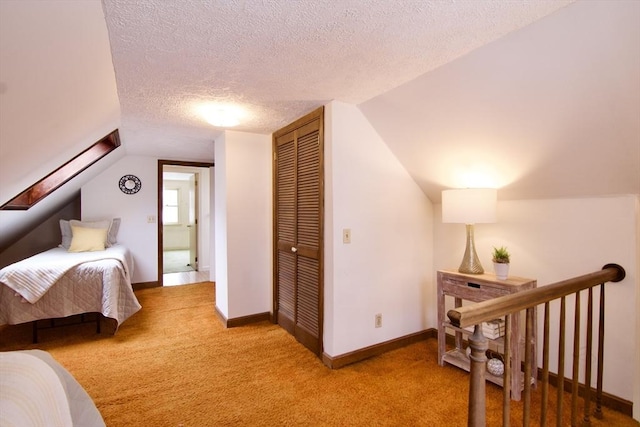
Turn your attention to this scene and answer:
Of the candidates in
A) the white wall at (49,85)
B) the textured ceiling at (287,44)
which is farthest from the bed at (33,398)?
the textured ceiling at (287,44)

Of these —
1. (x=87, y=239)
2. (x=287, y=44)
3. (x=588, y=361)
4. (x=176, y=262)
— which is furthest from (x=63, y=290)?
(x=176, y=262)

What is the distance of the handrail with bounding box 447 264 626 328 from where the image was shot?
1084 millimetres

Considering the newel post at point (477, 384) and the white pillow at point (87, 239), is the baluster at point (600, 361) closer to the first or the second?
the newel post at point (477, 384)

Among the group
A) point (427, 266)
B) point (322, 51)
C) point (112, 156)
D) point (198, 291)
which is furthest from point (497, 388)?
point (112, 156)

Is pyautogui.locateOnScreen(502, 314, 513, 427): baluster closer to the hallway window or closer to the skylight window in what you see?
the skylight window

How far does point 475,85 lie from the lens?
1855 millimetres

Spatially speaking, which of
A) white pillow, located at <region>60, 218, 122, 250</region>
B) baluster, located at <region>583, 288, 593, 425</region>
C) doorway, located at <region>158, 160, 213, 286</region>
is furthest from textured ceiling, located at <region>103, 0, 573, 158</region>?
doorway, located at <region>158, 160, 213, 286</region>

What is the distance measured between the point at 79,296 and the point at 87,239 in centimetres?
140

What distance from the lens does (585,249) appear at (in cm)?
206

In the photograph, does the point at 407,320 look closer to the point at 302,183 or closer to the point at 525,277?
the point at 525,277

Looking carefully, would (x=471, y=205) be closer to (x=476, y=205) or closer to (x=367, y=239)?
(x=476, y=205)

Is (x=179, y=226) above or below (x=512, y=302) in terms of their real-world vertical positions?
below

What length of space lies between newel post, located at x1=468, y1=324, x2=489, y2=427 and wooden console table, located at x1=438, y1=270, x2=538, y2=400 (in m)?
0.99

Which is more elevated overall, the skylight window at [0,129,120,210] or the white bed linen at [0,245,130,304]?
the skylight window at [0,129,120,210]
